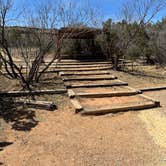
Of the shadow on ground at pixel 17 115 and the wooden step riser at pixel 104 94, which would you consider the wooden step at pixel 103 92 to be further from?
the shadow on ground at pixel 17 115

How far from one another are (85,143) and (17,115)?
1803 mm

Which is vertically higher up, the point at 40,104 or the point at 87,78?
the point at 87,78

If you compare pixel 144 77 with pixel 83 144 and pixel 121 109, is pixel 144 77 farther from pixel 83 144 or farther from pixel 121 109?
pixel 83 144

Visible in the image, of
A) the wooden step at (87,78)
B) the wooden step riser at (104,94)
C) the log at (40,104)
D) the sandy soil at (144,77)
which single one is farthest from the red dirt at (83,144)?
the sandy soil at (144,77)

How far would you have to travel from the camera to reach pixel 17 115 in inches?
218

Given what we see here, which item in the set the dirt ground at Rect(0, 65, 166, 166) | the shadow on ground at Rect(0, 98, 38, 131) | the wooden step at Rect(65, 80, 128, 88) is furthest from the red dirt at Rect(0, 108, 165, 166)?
the wooden step at Rect(65, 80, 128, 88)

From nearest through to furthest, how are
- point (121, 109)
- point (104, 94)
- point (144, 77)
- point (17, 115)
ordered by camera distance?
point (17, 115)
point (121, 109)
point (104, 94)
point (144, 77)

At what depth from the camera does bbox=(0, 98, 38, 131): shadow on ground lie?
5.04 m

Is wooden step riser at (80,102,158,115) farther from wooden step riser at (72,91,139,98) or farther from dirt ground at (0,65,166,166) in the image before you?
wooden step riser at (72,91,139,98)

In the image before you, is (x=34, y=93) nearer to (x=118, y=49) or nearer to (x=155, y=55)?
(x=118, y=49)

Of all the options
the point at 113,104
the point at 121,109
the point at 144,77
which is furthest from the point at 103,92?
the point at 144,77

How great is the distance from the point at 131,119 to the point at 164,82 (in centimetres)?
405

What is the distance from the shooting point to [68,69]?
9.98 meters

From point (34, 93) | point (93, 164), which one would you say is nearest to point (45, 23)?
point (34, 93)
